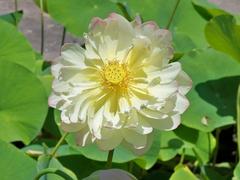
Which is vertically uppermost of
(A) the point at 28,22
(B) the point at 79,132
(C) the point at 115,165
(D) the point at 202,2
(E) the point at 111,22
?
(E) the point at 111,22

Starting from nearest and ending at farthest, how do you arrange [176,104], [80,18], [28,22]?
[176,104] < [80,18] < [28,22]

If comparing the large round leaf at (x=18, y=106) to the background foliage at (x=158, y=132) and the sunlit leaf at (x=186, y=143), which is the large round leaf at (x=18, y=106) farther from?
the sunlit leaf at (x=186, y=143)

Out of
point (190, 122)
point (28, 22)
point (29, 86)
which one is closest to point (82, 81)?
point (29, 86)

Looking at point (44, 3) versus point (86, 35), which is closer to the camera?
point (86, 35)

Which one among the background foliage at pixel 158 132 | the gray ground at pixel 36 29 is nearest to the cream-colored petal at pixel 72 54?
the background foliage at pixel 158 132

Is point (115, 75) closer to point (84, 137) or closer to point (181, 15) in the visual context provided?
point (84, 137)

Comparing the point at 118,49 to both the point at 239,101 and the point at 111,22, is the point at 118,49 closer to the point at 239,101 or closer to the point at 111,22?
the point at 111,22

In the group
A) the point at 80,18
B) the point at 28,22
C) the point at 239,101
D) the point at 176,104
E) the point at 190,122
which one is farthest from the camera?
the point at 28,22

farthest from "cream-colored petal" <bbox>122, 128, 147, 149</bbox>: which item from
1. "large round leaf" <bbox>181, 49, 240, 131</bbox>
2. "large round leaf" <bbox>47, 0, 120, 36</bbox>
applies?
"large round leaf" <bbox>47, 0, 120, 36</bbox>
